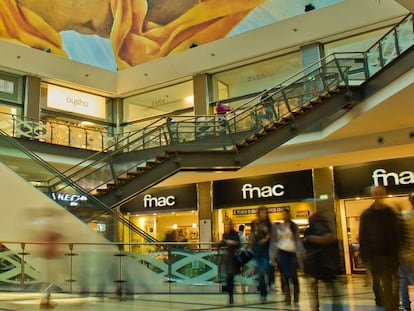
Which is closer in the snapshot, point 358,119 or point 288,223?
point 288,223

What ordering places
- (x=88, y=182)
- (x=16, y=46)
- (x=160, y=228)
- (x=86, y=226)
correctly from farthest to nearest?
(x=160, y=228)
(x=16, y=46)
(x=88, y=182)
(x=86, y=226)

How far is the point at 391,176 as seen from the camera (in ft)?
50.0

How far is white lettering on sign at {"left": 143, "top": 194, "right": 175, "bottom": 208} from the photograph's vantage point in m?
20.0

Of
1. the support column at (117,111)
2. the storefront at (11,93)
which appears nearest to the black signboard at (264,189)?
the support column at (117,111)

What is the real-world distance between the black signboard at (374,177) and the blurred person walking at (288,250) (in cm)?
782

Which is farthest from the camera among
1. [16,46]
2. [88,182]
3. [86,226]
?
[16,46]

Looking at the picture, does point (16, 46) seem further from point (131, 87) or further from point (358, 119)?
point (358, 119)

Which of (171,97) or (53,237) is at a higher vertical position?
(171,97)

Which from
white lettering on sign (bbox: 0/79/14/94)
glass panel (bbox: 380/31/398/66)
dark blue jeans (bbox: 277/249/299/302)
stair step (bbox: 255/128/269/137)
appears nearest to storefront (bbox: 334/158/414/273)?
stair step (bbox: 255/128/269/137)

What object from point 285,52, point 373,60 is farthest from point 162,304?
point 285,52

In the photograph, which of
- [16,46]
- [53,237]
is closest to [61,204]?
[53,237]

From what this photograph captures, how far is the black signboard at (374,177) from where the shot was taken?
15.0m

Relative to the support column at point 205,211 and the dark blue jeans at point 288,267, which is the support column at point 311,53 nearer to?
the support column at point 205,211

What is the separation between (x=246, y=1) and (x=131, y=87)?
5.88 m
